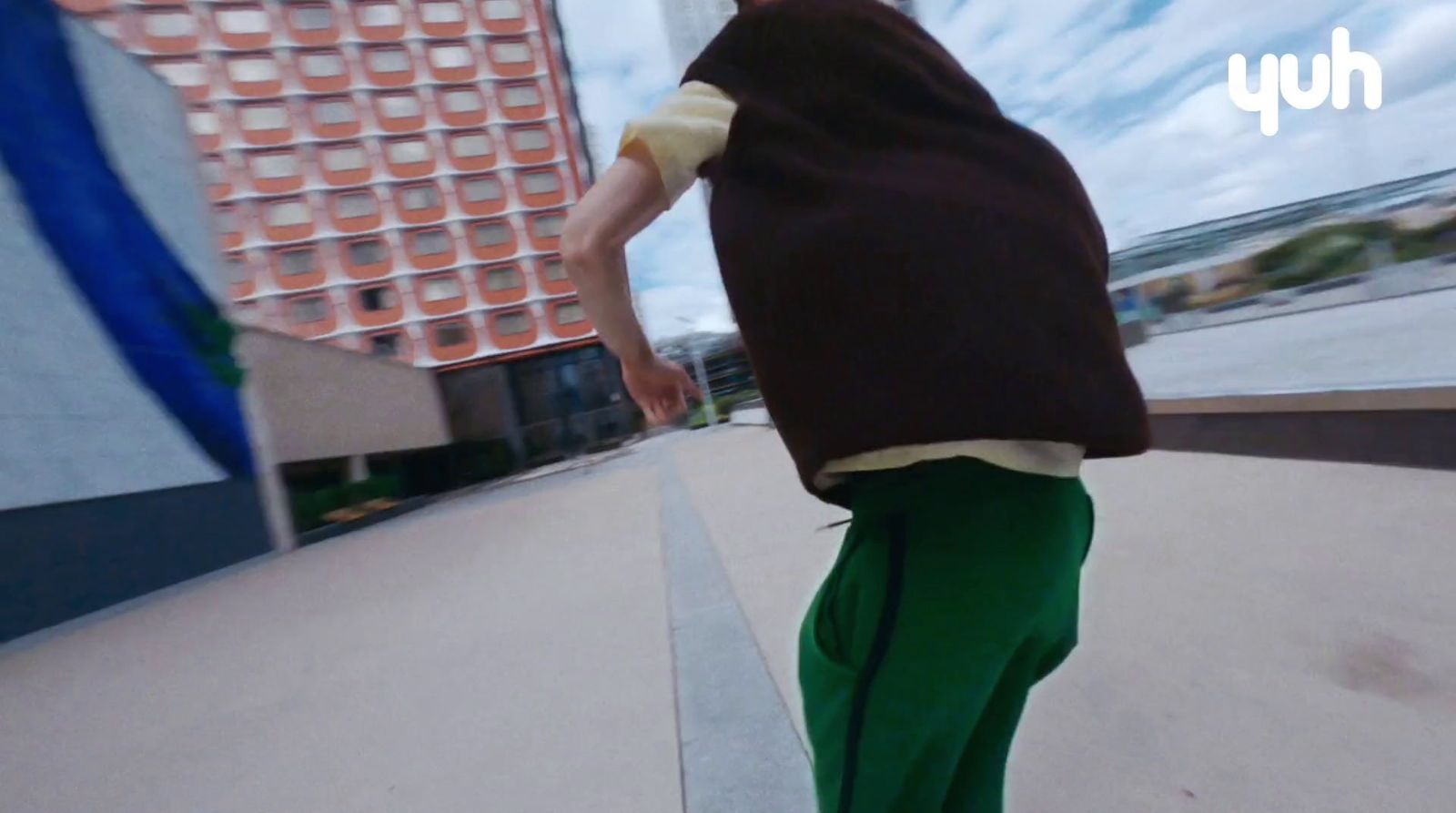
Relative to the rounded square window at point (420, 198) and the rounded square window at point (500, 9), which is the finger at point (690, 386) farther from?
the rounded square window at point (500, 9)

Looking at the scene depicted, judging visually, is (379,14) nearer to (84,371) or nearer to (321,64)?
(321,64)

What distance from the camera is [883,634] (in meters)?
0.72

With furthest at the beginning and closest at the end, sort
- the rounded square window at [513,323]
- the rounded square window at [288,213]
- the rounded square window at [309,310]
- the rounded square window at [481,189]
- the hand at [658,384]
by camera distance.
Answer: the rounded square window at [513,323], the rounded square window at [481,189], the rounded square window at [309,310], the rounded square window at [288,213], the hand at [658,384]

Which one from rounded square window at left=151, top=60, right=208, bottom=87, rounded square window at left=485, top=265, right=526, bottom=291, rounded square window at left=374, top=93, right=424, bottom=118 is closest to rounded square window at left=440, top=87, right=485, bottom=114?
rounded square window at left=374, top=93, right=424, bottom=118

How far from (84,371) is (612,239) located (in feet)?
30.0

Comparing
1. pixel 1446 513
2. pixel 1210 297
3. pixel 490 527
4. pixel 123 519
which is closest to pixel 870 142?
pixel 1446 513

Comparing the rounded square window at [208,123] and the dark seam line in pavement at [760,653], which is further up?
the rounded square window at [208,123]

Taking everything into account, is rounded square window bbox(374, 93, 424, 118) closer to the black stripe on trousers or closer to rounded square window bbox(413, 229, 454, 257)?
rounded square window bbox(413, 229, 454, 257)

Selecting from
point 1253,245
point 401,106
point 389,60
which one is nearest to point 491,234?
point 401,106

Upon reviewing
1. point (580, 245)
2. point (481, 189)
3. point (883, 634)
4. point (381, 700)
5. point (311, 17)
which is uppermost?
point (311, 17)

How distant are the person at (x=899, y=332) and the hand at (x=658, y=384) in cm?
11

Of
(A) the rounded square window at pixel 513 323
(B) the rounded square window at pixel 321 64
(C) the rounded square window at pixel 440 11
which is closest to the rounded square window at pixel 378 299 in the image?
(A) the rounded square window at pixel 513 323

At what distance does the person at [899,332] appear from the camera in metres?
0.69

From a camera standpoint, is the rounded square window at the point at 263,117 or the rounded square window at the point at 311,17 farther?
the rounded square window at the point at 311,17
